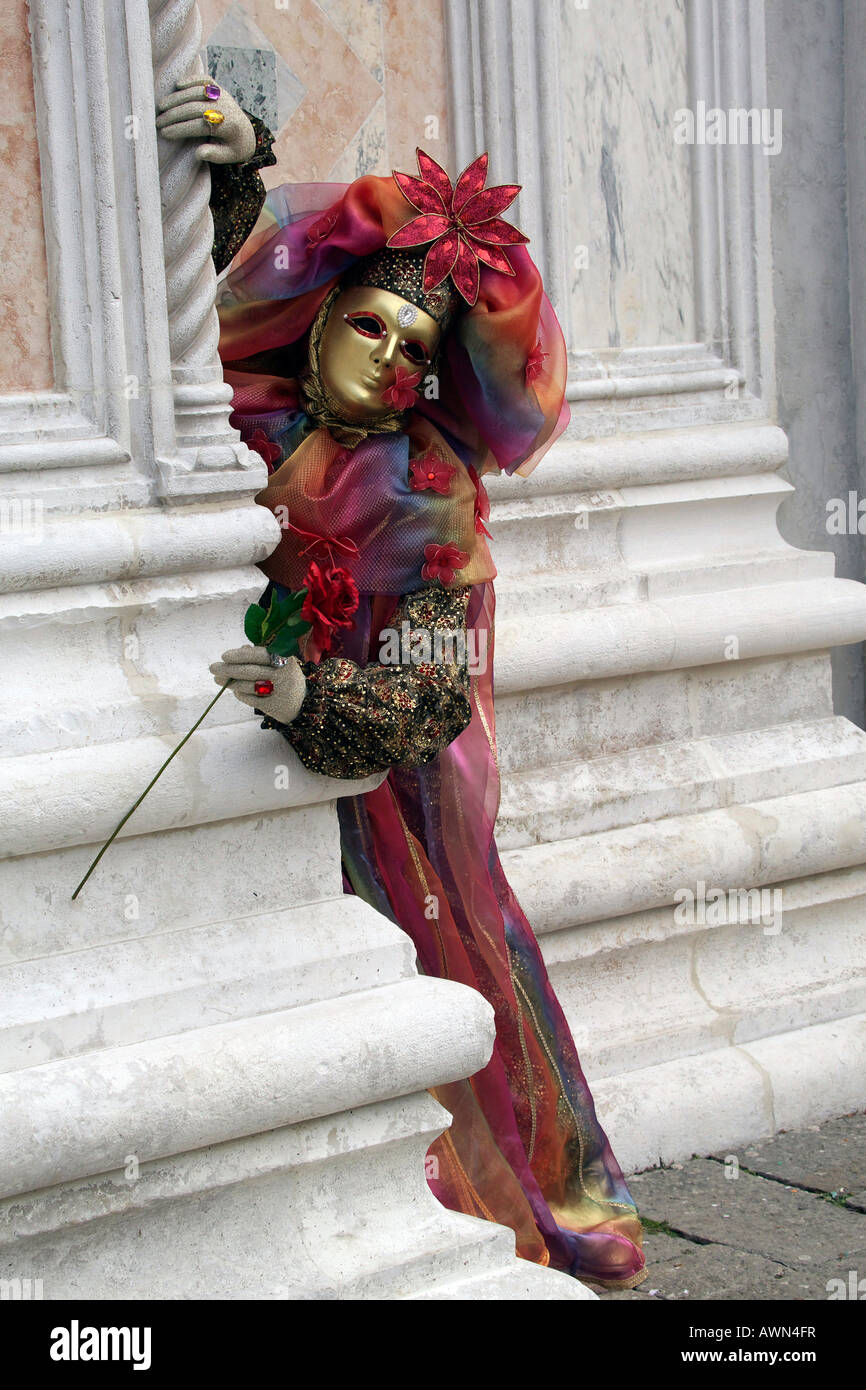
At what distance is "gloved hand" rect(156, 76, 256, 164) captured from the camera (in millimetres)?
2164

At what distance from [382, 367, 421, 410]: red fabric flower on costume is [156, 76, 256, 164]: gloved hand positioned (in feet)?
1.21

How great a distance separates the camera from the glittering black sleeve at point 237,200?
2.45 metres

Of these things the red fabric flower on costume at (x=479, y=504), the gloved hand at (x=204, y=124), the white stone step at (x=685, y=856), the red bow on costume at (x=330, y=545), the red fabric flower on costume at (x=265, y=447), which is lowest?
the white stone step at (x=685, y=856)

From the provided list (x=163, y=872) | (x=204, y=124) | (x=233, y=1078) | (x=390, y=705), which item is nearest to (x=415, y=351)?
(x=204, y=124)

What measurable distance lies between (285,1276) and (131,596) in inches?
34.5

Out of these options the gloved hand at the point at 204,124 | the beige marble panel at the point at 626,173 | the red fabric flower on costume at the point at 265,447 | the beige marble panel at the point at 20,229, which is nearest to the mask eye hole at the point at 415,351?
the red fabric flower on costume at the point at 265,447

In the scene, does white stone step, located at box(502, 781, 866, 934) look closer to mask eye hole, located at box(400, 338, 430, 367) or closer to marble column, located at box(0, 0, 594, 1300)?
marble column, located at box(0, 0, 594, 1300)

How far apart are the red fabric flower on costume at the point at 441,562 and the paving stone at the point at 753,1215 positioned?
1.25m

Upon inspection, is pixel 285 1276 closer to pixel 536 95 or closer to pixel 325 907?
pixel 325 907

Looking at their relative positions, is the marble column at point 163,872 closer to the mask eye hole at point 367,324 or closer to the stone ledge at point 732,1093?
the mask eye hole at point 367,324

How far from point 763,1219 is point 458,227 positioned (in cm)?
173

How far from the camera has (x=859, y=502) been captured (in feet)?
14.2

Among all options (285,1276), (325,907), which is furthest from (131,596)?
(285,1276)

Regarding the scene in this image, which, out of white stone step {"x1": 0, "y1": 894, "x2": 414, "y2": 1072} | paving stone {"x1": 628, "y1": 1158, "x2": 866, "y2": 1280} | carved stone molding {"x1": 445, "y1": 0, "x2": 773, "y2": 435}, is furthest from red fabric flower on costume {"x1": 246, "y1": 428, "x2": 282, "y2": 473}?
paving stone {"x1": 628, "y1": 1158, "x2": 866, "y2": 1280}
